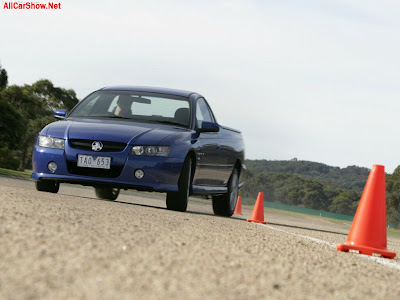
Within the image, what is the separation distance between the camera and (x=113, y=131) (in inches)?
394

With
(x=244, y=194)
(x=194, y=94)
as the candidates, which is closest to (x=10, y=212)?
(x=194, y=94)

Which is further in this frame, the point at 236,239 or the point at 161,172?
the point at 161,172

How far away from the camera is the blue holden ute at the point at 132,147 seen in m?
9.89

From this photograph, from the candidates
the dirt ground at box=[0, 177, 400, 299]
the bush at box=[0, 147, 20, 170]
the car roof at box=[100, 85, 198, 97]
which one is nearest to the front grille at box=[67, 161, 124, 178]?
the car roof at box=[100, 85, 198, 97]

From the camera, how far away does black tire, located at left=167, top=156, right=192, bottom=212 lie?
1016 cm

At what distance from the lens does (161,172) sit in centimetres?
994

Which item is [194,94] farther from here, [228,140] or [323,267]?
[323,267]

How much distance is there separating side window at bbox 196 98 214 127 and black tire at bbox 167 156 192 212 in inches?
43.1

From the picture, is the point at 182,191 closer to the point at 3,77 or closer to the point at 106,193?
the point at 106,193

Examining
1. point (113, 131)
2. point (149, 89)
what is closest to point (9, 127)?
point (149, 89)

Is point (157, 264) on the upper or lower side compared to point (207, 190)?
lower

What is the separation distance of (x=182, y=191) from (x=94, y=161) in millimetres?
1241

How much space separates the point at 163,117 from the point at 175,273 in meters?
6.77

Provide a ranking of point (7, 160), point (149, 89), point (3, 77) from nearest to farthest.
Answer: point (149, 89)
point (3, 77)
point (7, 160)
